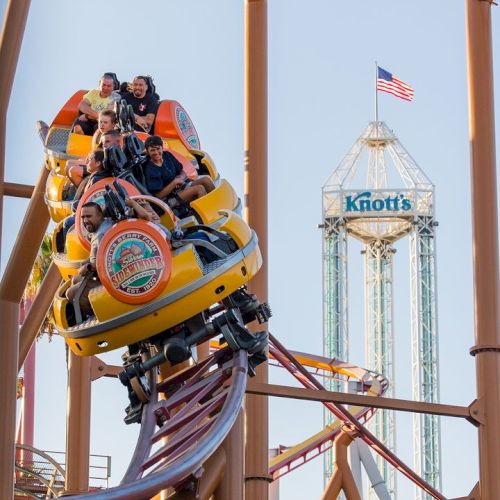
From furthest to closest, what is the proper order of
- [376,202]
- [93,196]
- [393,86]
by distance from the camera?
[376,202] < [393,86] < [93,196]

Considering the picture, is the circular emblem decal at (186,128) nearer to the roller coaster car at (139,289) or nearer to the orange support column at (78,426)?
the roller coaster car at (139,289)

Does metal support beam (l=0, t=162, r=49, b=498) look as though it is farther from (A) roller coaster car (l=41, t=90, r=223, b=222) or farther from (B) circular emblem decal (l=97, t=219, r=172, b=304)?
(B) circular emblem decal (l=97, t=219, r=172, b=304)

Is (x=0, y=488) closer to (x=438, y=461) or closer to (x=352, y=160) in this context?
(x=438, y=461)

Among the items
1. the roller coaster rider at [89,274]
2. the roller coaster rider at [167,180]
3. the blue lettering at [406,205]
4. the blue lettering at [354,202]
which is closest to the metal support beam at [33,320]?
the roller coaster rider at [167,180]

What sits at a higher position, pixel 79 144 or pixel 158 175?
pixel 79 144

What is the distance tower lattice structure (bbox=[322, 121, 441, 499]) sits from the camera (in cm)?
4181

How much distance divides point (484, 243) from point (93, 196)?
11.0ft

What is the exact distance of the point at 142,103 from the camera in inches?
390

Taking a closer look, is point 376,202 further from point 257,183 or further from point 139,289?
point 139,289

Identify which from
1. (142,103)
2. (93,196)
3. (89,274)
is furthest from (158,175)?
(142,103)

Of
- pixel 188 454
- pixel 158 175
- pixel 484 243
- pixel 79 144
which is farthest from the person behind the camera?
pixel 484 243

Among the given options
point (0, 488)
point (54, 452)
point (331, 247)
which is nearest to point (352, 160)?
point (331, 247)

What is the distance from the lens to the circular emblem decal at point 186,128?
9789 mm

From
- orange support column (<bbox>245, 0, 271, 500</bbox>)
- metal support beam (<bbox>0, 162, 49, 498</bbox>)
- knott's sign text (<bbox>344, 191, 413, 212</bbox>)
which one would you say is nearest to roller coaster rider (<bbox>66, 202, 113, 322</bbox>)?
metal support beam (<bbox>0, 162, 49, 498</bbox>)
